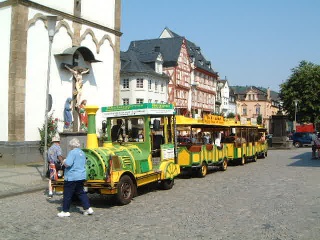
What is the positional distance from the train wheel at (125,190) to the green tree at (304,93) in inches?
2119

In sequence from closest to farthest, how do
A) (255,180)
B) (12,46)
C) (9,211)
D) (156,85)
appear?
(9,211) < (255,180) < (12,46) < (156,85)

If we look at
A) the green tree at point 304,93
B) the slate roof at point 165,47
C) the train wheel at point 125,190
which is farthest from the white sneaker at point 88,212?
the green tree at point 304,93

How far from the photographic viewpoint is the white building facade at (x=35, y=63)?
60.3ft

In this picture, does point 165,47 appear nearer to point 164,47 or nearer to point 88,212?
point 164,47

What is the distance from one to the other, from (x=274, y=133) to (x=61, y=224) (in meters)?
35.8

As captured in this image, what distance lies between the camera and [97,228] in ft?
24.9

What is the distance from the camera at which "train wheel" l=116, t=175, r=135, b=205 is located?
31.7ft

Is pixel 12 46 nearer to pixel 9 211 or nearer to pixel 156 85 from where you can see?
pixel 9 211

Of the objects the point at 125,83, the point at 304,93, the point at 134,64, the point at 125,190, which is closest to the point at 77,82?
the point at 125,190

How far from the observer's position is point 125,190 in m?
9.98

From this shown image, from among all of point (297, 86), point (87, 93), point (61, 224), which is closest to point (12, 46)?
point (87, 93)

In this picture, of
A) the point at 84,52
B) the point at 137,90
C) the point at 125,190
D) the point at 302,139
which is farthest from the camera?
the point at 137,90

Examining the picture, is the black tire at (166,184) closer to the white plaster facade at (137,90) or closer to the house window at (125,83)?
the white plaster facade at (137,90)

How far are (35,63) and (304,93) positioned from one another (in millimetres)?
49317
